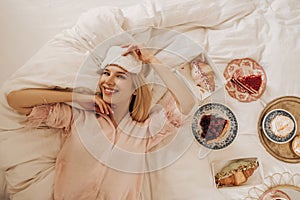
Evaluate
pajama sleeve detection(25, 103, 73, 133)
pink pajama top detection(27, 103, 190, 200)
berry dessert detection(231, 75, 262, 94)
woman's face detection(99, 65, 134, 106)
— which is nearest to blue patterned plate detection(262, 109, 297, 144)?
berry dessert detection(231, 75, 262, 94)

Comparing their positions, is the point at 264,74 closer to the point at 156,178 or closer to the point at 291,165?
the point at 291,165

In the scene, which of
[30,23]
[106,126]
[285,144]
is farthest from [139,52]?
[285,144]

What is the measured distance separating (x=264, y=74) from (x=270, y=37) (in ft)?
0.53

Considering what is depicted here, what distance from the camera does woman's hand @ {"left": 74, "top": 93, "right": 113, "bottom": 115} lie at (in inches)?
45.8

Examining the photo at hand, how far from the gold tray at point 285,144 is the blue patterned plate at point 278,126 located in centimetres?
1

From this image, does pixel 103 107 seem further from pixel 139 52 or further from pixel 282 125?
pixel 282 125

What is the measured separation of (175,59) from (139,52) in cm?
16

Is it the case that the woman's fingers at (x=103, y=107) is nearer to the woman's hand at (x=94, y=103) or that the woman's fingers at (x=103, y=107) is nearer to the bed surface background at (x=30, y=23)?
the woman's hand at (x=94, y=103)

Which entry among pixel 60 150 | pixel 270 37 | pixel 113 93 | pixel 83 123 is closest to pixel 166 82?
pixel 113 93

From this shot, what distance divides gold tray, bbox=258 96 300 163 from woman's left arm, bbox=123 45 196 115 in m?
0.30

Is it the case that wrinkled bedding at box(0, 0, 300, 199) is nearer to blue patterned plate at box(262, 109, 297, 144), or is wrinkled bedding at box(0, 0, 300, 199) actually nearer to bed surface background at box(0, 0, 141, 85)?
blue patterned plate at box(262, 109, 297, 144)

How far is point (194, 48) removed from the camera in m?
1.38

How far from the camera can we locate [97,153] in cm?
116

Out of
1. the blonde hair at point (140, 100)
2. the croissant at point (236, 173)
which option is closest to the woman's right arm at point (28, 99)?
the blonde hair at point (140, 100)
